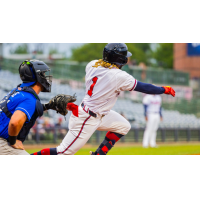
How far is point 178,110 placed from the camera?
2158cm

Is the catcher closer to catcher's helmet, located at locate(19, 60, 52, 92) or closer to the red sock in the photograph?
catcher's helmet, located at locate(19, 60, 52, 92)

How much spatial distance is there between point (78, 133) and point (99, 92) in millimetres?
687

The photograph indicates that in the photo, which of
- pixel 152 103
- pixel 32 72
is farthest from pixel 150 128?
pixel 32 72

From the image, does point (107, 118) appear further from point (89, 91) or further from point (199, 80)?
point (199, 80)

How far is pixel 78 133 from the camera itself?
4586 mm

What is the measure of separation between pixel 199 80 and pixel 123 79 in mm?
25774

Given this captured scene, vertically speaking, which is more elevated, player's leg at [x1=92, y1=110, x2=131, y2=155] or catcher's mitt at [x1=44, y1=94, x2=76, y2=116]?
catcher's mitt at [x1=44, y1=94, x2=76, y2=116]

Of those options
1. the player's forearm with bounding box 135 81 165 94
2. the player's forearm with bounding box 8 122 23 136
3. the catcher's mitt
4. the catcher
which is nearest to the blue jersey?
the catcher

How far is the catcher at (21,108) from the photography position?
3.49m

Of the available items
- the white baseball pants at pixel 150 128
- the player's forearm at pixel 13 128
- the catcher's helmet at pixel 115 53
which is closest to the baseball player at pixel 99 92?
the catcher's helmet at pixel 115 53

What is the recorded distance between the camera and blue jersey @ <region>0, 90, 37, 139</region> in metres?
3.59

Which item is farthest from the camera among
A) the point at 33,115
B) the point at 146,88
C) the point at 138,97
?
the point at 138,97

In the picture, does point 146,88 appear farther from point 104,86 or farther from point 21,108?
point 21,108
